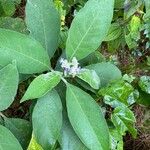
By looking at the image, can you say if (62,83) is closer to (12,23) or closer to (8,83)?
(8,83)

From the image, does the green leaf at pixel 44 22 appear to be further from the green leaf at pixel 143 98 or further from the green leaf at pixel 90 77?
the green leaf at pixel 143 98

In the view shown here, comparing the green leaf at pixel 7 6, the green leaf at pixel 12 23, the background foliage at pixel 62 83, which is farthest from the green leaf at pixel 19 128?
the green leaf at pixel 7 6

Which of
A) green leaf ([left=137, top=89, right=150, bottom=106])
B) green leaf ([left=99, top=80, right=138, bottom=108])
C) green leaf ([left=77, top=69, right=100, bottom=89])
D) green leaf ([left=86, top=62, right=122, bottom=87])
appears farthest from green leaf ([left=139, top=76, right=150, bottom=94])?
green leaf ([left=77, top=69, right=100, bottom=89])

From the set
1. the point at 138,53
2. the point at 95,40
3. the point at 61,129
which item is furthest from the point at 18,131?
the point at 138,53

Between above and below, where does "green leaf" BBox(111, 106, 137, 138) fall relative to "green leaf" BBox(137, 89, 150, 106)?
above

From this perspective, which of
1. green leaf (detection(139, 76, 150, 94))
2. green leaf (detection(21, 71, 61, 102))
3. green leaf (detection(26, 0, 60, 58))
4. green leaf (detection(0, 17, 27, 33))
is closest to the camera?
green leaf (detection(21, 71, 61, 102))

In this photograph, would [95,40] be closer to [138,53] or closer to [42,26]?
[42,26]

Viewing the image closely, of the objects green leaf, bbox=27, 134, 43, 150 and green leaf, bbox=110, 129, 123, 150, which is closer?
green leaf, bbox=27, 134, 43, 150

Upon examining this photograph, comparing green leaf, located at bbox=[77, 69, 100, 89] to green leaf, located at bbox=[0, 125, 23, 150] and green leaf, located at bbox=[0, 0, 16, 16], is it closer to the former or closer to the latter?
green leaf, located at bbox=[0, 125, 23, 150]

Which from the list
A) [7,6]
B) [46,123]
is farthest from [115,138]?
[7,6]
